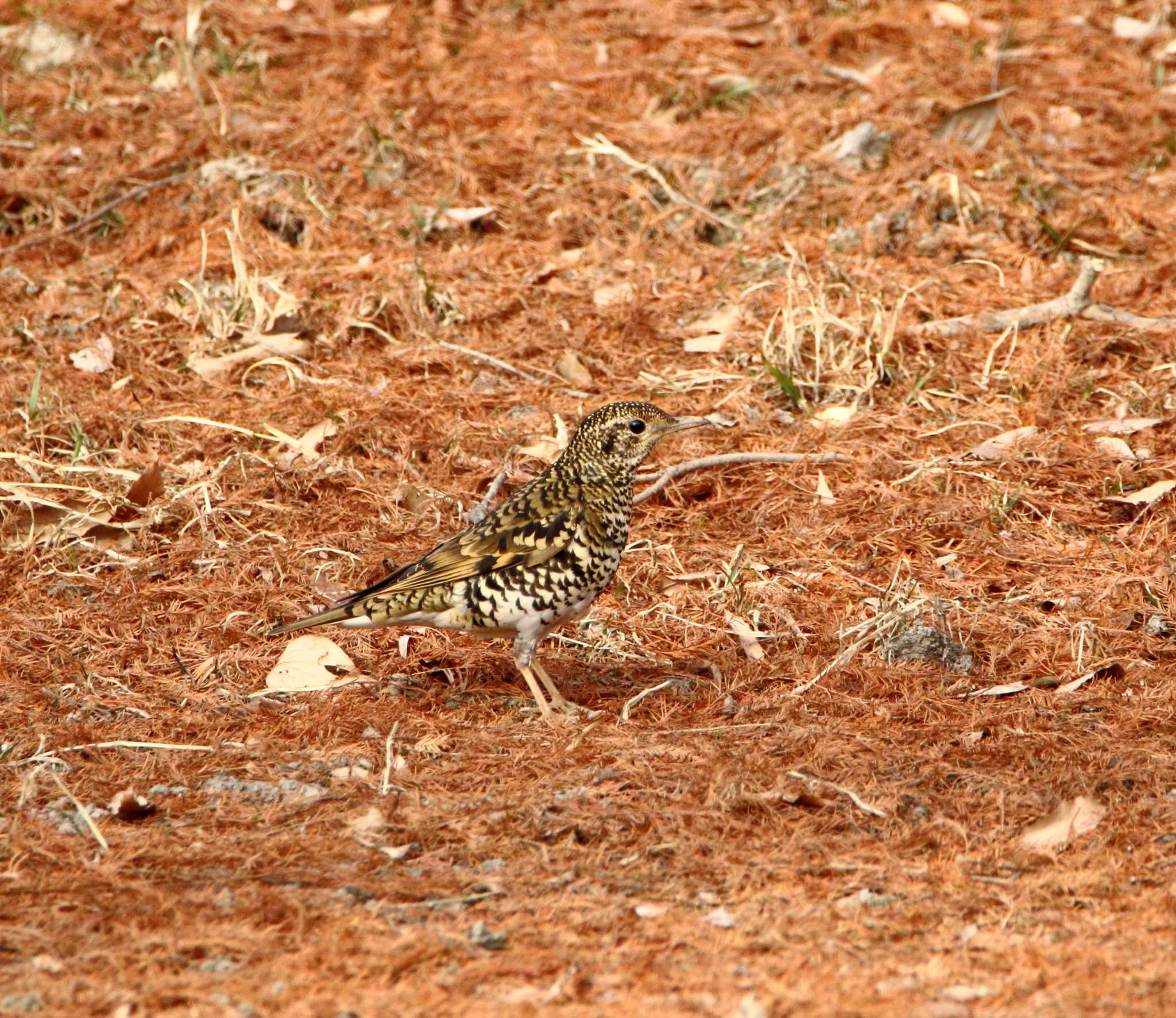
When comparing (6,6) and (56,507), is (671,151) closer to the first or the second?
(56,507)

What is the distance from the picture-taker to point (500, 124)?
11.4m

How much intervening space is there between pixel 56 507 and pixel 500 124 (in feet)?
17.3

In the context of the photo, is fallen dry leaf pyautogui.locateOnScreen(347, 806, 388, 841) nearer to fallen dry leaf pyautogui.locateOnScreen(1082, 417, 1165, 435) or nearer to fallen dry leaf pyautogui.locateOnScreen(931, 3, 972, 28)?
fallen dry leaf pyautogui.locateOnScreen(1082, 417, 1165, 435)

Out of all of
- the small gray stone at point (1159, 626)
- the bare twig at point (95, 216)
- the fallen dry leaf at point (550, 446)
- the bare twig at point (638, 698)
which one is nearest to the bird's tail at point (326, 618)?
the bare twig at point (638, 698)

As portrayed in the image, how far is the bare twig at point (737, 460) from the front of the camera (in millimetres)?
7820

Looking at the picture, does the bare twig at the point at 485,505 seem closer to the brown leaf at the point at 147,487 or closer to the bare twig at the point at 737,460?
the bare twig at the point at 737,460

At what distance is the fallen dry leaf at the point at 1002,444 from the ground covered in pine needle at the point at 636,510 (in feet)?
0.11

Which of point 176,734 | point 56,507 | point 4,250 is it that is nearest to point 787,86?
point 4,250

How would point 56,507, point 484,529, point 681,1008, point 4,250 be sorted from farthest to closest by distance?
point 4,250, point 56,507, point 484,529, point 681,1008

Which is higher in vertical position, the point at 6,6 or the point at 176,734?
the point at 6,6

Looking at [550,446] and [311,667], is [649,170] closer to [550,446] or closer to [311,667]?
[550,446]

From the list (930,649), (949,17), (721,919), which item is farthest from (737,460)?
(949,17)

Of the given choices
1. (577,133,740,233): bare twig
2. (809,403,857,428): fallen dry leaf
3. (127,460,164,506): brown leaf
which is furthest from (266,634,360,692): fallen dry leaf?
(577,133,740,233): bare twig

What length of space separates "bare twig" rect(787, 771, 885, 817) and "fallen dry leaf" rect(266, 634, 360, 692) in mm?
2088
